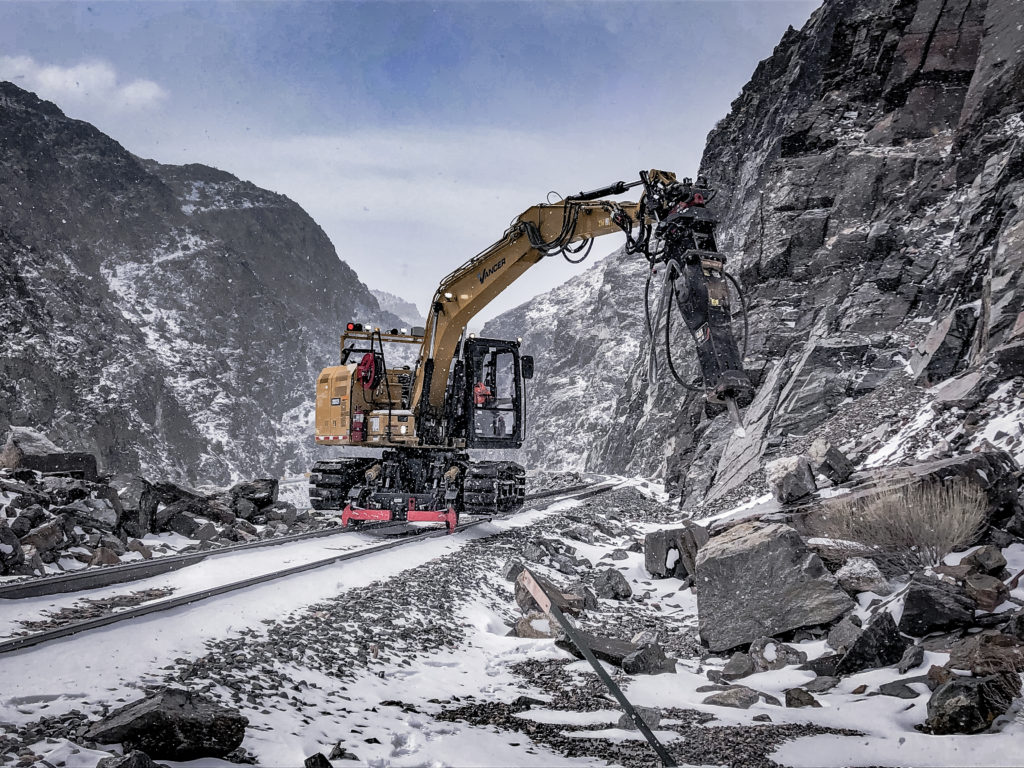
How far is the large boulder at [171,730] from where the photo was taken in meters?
3.22

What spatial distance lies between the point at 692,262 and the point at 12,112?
200428mm

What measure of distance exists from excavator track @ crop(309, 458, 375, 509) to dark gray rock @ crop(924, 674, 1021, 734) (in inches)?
483

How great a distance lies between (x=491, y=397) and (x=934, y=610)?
1037cm

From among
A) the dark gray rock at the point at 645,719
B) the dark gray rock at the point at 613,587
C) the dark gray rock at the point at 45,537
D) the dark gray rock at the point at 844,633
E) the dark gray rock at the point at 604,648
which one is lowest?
the dark gray rock at the point at 613,587

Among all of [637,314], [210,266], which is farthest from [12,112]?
[637,314]

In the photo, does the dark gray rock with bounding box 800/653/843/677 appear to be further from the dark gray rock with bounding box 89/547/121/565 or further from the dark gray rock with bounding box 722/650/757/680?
the dark gray rock with bounding box 89/547/121/565

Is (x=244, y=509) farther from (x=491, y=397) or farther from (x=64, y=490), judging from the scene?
(x=491, y=397)

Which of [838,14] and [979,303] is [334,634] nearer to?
[979,303]

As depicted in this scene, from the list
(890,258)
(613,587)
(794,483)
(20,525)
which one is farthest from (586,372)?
(20,525)

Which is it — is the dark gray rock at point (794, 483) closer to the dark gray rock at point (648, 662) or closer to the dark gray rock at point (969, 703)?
the dark gray rock at point (648, 662)

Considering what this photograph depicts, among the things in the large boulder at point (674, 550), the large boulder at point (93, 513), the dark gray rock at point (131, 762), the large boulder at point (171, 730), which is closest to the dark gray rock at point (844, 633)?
the large boulder at point (674, 550)

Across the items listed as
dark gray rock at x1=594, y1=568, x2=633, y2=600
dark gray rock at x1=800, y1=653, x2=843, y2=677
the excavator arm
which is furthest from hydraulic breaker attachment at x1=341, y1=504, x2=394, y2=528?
dark gray rock at x1=800, y1=653, x2=843, y2=677

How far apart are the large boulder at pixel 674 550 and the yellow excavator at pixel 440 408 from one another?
13.8 feet

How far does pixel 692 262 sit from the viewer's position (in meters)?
5.79
